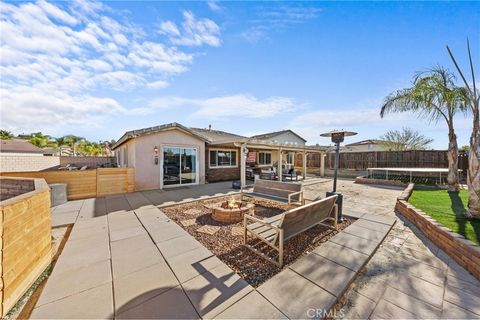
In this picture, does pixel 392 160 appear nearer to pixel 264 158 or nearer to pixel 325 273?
pixel 264 158

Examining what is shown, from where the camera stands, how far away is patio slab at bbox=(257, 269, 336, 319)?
6.79ft

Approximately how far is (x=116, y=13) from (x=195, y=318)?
8.35m

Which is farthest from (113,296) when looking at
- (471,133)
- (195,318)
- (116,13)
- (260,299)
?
(471,133)

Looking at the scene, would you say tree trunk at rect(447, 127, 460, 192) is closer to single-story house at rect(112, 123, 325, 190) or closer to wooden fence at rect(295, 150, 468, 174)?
wooden fence at rect(295, 150, 468, 174)

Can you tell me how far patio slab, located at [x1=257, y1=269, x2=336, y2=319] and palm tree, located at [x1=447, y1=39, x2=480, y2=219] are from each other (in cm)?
518

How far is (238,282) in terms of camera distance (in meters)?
2.56

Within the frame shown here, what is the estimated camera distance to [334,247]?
3566 millimetres

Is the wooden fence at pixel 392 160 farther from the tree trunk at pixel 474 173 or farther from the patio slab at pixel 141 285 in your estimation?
the patio slab at pixel 141 285

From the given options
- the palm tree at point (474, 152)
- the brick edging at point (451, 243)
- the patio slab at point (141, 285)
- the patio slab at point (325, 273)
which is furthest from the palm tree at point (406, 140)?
the patio slab at point (141, 285)

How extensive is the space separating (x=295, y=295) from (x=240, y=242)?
1.68 metres

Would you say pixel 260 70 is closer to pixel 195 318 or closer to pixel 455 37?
pixel 455 37

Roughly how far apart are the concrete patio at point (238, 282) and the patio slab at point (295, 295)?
1 cm

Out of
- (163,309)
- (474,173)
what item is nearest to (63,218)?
(163,309)

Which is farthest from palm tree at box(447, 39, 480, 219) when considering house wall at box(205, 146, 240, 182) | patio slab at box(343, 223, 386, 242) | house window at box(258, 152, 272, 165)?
house window at box(258, 152, 272, 165)
